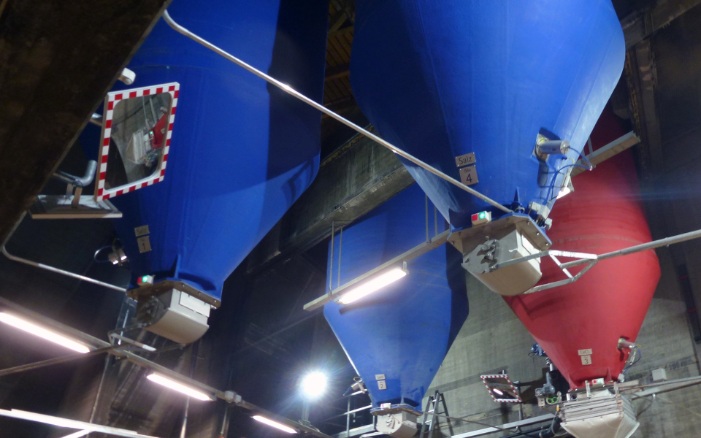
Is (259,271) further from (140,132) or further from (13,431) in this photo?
(140,132)

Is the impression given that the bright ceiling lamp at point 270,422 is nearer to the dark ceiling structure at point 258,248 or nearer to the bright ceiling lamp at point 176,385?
the dark ceiling structure at point 258,248

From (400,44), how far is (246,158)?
1854 mm

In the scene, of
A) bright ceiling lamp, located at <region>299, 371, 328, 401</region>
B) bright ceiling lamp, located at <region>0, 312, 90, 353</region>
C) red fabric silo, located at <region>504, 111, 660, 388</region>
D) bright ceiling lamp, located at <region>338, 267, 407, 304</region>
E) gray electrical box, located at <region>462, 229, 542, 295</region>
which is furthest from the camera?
bright ceiling lamp, located at <region>299, 371, 328, 401</region>

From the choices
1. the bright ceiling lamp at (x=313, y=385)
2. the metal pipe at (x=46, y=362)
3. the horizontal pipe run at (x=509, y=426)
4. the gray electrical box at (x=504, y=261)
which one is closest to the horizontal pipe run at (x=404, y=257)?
the gray electrical box at (x=504, y=261)

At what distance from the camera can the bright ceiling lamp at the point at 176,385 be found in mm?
8367

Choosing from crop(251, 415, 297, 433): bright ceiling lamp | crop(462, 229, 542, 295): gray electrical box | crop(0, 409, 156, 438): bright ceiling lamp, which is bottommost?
crop(0, 409, 156, 438): bright ceiling lamp

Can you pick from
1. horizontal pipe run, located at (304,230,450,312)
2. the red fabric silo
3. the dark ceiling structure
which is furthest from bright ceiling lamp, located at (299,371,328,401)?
the red fabric silo

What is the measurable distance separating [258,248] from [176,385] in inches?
141

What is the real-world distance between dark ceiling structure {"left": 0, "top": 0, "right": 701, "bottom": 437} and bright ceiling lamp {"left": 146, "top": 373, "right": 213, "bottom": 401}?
21.8 inches

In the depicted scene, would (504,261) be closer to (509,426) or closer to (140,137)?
(140,137)

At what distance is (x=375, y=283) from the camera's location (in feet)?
22.7

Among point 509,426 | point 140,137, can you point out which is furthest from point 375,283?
point 509,426

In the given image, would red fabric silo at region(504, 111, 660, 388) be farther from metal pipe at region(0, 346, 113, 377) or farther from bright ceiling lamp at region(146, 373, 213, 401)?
metal pipe at region(0, 346, 113, 377)

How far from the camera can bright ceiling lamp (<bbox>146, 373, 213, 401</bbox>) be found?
27.5 ft
